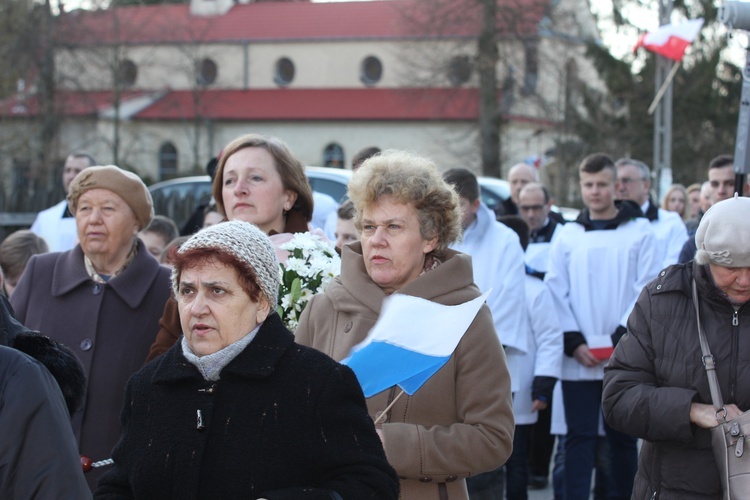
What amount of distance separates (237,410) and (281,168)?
7.51ft

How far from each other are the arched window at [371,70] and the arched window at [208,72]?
9.17 metres

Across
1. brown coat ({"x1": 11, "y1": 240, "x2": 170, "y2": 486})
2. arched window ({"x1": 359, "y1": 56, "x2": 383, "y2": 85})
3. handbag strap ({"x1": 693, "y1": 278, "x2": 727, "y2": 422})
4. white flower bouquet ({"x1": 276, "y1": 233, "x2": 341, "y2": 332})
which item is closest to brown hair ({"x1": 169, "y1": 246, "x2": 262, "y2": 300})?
white flower bouquet ({"x1": 276, "y1": 233, "x2": 341, "y2": 332})

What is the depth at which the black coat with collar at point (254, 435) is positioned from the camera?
3086mm

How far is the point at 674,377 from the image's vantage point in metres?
4.57

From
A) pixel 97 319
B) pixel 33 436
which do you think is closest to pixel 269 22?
pixel 97 319

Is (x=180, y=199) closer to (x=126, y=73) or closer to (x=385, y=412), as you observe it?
(x=385, y=412)

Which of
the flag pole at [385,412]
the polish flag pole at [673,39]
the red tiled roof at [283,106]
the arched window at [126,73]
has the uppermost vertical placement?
the arched window at [126,73]

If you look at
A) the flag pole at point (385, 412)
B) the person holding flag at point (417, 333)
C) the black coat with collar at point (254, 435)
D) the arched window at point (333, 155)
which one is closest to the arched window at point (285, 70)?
the arched window at point (333, 155)

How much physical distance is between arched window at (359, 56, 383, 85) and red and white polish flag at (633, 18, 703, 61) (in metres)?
51.0

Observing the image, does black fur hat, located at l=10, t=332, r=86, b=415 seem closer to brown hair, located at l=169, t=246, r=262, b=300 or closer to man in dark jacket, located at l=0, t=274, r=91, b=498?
man in dark jacket, located at l=0, t=274, r=91, b=498

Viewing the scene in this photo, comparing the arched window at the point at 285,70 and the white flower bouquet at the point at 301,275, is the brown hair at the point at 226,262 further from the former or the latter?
the arched window at the point at 285,70

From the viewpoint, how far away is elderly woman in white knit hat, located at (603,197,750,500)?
4.45 m

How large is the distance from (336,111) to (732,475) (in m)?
63.0

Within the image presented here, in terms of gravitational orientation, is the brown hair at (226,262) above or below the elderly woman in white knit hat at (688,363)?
above
